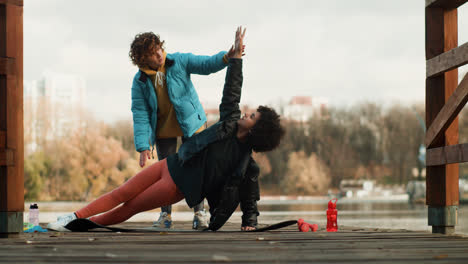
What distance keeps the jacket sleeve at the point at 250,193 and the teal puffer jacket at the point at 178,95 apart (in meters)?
0.83

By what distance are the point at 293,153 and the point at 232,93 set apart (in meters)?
61.1

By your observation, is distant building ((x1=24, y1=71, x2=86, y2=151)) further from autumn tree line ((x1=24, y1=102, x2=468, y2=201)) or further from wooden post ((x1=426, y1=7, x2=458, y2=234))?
wooden post ((x1=426, y1=7, x2=458, y2=234))

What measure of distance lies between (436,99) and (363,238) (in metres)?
1.57

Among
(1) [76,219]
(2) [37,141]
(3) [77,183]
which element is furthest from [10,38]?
(2) [37,141]

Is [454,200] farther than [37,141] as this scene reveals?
No

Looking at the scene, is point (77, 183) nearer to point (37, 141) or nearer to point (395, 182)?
point (37, 141)

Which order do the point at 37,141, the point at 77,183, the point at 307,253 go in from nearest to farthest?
the point at 307,253 < the point at 77,183 < the point at 37,141

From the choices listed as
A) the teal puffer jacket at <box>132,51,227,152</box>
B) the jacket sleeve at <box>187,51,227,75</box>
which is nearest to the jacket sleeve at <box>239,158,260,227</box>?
the teal puffer jacket at <box>132,51,227,152</box>

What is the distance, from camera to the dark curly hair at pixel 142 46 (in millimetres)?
6648

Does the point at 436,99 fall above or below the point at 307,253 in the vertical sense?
above

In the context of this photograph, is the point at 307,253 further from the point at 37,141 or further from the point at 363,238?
the point at 37,141

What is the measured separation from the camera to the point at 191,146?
241 inches

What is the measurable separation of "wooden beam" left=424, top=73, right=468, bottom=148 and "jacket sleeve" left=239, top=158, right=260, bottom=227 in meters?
1.50

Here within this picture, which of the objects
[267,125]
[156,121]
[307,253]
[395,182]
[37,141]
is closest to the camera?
[307,253]
